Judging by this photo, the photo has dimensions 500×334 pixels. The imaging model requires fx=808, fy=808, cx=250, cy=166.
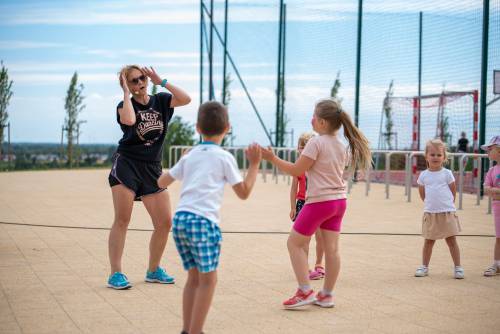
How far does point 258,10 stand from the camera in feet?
77.2

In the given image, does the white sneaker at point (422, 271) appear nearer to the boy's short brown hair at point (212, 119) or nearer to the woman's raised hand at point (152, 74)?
the woman's raised hand at point (152, 74)

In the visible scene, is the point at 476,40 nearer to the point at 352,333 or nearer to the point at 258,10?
the point at 258,10

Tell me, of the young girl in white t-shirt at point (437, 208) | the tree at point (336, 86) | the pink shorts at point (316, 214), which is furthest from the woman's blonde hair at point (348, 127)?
the tree at point (336, 86)

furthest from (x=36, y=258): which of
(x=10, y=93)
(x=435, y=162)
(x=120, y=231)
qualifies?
(x=10, y=93)

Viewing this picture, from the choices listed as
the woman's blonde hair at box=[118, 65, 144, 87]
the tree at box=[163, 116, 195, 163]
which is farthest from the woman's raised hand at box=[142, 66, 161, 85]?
the tree at box=[163, 116, 195, 163]

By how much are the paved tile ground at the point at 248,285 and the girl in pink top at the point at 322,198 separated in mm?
156

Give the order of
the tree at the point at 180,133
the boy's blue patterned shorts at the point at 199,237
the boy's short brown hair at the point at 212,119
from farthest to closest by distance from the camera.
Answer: the tree at the point at 180,133
the boy's short brown hair at the point at 212,119
the boy's blue patterned shorts at the point at 199,237

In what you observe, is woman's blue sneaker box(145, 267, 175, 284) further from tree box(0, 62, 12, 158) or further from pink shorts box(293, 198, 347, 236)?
tree box(0, 62, 12, 158)

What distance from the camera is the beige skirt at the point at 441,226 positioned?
249 inches

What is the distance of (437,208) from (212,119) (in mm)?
2917

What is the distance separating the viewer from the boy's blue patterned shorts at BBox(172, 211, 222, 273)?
395cm

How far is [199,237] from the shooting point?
3.94 meters

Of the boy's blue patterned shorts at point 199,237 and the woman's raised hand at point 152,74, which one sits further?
the woman's raised hand at point 152,74

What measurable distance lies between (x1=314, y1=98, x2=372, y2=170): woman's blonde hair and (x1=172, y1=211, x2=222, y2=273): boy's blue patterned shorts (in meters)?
1.47
